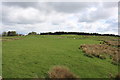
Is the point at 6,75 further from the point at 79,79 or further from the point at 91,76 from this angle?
the point at 91,76

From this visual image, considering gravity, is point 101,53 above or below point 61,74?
above

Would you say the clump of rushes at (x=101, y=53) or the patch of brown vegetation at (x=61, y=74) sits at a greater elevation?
the clump of rushes at (x=101, y=53)

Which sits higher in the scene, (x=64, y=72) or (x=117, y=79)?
(x=64, y=72)

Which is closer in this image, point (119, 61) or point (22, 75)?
point (22, 75)

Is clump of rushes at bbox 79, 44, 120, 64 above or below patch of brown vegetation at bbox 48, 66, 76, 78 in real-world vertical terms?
above

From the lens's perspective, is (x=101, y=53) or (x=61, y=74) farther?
(x=101, y=53)

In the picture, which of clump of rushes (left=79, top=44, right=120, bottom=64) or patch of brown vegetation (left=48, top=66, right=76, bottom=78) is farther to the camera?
clump of rushes (left=79, top=44, right=120, bottom=64)

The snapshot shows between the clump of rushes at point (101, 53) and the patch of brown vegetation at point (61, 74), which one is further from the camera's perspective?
the clump of rushes at point (101, 53)

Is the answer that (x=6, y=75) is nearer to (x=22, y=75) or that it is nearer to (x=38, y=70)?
(x=22, y=75)

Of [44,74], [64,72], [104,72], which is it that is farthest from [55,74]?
[104,72]

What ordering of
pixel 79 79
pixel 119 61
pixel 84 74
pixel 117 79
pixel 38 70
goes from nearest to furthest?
1. pixel 79 79
2. pixel 117 79
3. pixel 84 74
4. pixel 38 70
5. pixel 119 61

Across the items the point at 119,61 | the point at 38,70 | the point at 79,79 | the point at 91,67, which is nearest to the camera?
the point at 79,79

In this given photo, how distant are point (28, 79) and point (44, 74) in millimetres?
1062

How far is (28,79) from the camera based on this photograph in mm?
6574
